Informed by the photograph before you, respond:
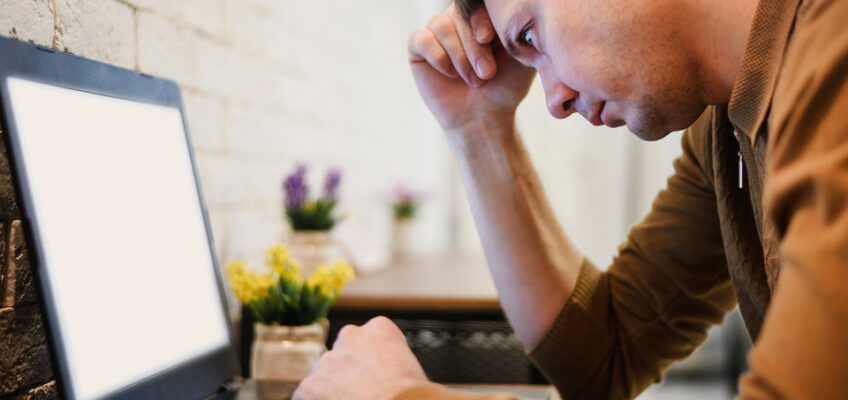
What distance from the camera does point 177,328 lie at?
917mm

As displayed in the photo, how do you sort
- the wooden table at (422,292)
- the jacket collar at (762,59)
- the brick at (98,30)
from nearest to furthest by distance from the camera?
the jacket collar at (762,59) → the brick at (98,30) → the wooden table at (422,292)

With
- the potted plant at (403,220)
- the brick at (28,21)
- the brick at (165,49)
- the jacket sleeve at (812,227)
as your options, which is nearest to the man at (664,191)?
the jacket sleeve at (812,227)

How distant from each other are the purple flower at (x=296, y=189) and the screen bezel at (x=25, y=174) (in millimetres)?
612

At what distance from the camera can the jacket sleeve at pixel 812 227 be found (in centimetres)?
49

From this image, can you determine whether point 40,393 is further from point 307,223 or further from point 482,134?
point 307,223

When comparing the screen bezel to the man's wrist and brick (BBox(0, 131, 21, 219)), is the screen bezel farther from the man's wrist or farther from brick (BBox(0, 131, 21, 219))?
the man's wrist

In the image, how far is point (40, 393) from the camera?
2.92 ft

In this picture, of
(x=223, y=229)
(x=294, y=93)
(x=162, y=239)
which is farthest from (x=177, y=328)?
(x=294, y=93)

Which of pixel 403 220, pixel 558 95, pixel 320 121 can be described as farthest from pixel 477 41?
pixel 403 220

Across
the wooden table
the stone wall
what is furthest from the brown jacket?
the stone wall

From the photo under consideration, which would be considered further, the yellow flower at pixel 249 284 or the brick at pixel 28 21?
the yellow flower at pixel 249 284

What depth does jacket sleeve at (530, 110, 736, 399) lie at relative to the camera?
120 centimetres

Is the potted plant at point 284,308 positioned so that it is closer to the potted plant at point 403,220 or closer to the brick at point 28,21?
the brick at point 28,21

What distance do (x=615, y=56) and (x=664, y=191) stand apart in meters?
0.42
